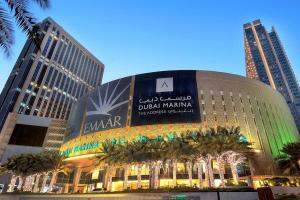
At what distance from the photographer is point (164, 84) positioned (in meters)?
81.2

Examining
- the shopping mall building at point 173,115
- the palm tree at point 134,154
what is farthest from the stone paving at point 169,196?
the shopping mall building at point 173,115

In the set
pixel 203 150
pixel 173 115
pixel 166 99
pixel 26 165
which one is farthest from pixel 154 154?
pixel 26 165

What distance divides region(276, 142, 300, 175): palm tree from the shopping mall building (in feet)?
9.60

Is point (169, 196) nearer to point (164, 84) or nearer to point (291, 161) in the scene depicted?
point (291, 161)

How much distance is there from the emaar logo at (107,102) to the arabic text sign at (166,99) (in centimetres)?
722

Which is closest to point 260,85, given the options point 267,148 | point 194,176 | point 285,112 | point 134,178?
point 285,112

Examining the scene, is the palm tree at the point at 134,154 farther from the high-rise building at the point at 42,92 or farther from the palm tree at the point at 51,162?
the high-rise building at the point at 42,92

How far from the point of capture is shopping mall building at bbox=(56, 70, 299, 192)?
239 ft

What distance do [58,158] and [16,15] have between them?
67335 mm

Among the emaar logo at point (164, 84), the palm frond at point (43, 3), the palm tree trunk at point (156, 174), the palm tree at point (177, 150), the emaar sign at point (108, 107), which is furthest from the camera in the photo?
the emaar sign at point (108, 107)

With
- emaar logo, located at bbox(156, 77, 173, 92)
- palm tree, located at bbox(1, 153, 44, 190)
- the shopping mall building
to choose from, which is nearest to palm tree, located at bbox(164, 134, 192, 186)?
the shopping mall building

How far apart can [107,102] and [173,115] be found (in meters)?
28.3

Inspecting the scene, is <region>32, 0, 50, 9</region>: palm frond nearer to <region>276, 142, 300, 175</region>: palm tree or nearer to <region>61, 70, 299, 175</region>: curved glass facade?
<region>61, 70, 299, 175</region>: curved glass facade

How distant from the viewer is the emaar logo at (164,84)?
8001 centimetres
